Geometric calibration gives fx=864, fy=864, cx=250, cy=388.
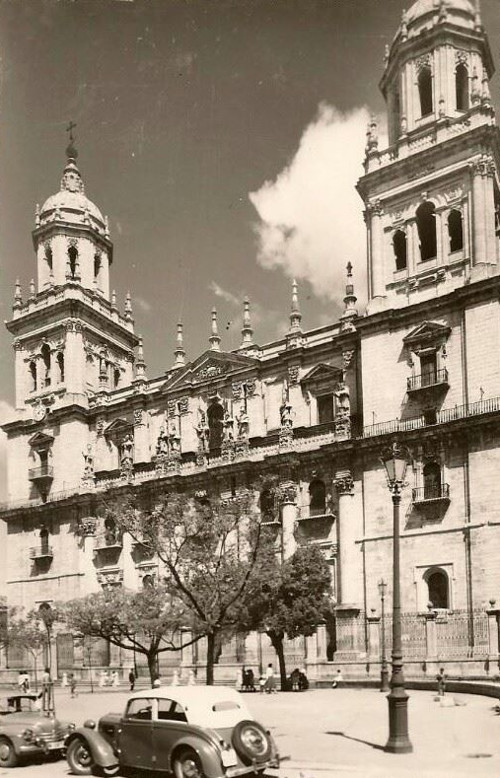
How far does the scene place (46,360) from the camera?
5091 cm

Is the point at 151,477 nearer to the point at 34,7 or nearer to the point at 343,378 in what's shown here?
the point at 343,378

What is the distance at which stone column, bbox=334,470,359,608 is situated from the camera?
115 feet

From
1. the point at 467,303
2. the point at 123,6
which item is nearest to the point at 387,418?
the point at 467,303

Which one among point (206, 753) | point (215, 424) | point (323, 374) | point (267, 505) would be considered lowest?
point (206, 753)

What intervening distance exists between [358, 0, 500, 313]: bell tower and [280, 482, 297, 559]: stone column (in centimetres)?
879

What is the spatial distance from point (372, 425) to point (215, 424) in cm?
1003

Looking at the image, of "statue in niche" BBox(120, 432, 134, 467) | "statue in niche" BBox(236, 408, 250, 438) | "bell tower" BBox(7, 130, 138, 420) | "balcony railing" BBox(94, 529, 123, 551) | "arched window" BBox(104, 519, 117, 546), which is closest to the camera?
"statue in niche" BBox(236, 408, 250, 438)

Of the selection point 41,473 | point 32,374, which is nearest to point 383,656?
point 41,473

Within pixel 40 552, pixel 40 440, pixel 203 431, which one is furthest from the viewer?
pixel 40 440

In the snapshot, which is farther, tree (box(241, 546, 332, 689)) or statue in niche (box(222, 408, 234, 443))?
statue in niche (box(222, 408, 234, 443))

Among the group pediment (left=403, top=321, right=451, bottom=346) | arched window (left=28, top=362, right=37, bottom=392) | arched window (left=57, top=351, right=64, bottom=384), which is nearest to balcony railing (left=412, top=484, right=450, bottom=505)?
pediment (left=403, top=321, right=451, bottom=346)

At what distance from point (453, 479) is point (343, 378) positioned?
286 inches

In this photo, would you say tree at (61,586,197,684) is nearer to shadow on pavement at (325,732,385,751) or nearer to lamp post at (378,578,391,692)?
lamp post at (378,578,391,692)

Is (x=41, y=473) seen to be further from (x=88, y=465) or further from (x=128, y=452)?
(x=128, y=452)
